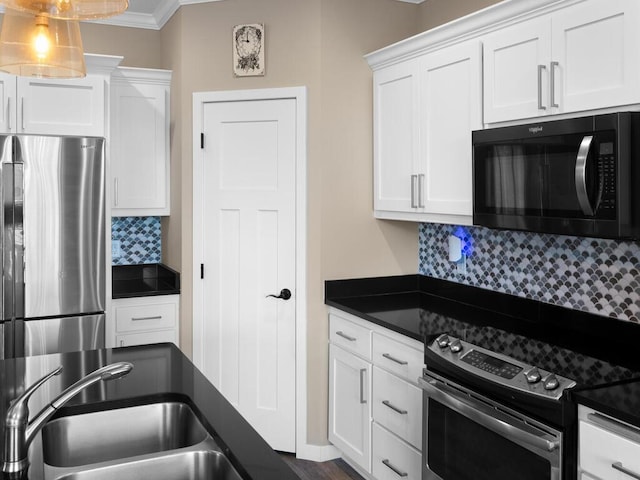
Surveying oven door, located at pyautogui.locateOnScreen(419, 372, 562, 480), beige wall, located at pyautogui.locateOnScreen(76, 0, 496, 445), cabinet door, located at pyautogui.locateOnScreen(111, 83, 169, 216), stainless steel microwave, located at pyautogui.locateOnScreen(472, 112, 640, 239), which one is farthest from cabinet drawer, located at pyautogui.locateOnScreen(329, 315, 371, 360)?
cabinet door, located at pyautogui.locateOnScreen(111, 83, 169, 216)

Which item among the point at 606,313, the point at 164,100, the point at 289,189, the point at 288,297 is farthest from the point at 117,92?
the point at 606,313

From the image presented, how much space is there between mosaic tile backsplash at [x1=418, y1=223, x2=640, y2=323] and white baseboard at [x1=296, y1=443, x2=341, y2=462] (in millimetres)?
1161

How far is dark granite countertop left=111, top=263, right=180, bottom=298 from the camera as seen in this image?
3.92 meters

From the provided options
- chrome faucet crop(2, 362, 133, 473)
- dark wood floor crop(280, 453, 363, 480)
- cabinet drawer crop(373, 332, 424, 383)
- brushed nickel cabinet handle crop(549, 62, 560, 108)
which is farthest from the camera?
dark wood floor crop(280, 453, 363, 480)

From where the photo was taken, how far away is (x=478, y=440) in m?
2.32

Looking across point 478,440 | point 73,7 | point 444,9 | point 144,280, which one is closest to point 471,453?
point 478,440

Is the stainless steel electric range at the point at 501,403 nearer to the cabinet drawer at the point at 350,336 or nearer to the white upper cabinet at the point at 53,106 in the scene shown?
the cabinet drawer at the point at 350,336

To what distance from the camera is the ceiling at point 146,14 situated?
4035mm

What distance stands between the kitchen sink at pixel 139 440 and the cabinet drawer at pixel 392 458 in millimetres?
1371

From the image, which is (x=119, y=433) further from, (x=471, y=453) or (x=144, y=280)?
(x=144, y=280)

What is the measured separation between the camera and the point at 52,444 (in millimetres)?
1714

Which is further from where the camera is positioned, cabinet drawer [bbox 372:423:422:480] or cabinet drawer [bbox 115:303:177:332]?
cabinet drawer [bbox 115:303:177:332]

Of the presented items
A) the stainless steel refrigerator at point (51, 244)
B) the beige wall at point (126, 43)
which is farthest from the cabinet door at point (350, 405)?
the beige wall at point (126, 43)

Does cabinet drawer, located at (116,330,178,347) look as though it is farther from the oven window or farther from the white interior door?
the oven window
